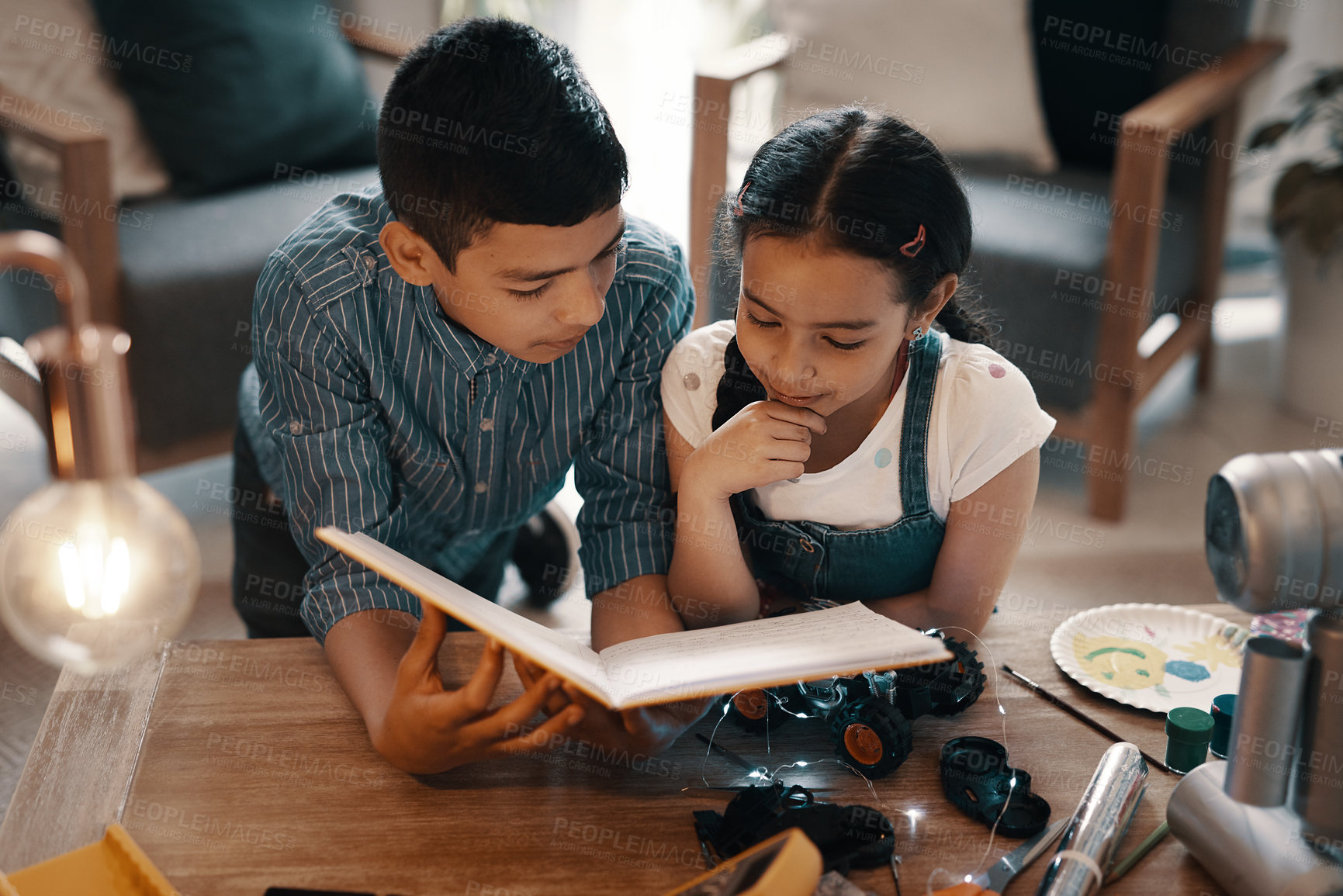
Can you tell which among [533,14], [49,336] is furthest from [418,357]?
[533,14]

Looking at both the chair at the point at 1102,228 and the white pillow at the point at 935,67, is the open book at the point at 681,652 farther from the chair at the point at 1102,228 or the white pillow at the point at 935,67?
the white pillow at the point at 935,67

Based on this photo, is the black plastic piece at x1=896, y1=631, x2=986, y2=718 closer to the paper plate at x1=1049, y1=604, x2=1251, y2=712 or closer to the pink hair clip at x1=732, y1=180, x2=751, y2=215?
the paper plate at x1=1049, y1=604, x2=1251, y2=712

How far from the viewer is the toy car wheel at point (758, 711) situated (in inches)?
36.1

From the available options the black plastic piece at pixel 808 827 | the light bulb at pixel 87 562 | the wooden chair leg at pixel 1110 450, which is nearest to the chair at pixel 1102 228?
the wooden chair leg at pixel 1110 450

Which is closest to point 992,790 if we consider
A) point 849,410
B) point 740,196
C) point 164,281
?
point 849,410

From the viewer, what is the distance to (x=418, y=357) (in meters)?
1.13

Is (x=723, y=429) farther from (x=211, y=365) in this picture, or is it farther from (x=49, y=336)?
(x=211, y=365)

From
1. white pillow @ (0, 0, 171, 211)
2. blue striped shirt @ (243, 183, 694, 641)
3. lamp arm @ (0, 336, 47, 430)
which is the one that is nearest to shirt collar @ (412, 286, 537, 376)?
blue striped shirt @ (243, 183, 694, 641)

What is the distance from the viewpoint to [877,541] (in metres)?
1.12

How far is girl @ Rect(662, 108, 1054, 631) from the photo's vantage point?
978 millimetres

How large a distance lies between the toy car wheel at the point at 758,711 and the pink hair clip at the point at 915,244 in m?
0.38

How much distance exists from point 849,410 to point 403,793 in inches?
22.3

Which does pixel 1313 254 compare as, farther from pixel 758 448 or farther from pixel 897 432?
pixel 758 448

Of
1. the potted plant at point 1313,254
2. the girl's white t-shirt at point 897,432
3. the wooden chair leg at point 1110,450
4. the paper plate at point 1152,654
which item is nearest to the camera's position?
the paper plate at point 1152,654
